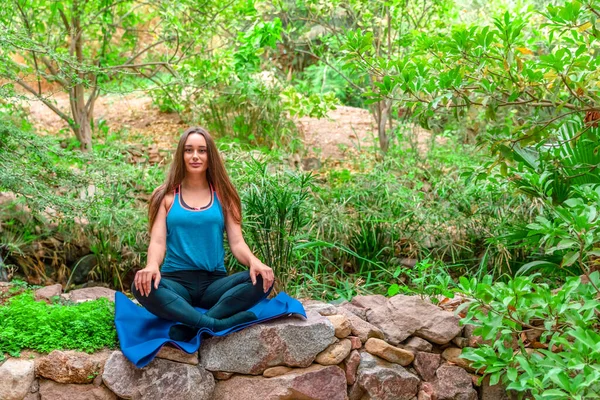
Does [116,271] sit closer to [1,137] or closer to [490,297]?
[1,137]

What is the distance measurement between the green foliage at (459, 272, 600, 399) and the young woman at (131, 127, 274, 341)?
109 cm

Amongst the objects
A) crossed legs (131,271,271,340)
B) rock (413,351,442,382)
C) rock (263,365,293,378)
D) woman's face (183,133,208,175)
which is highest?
woman's face (183,133,208,175)

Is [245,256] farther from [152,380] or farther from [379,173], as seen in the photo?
[379,173]

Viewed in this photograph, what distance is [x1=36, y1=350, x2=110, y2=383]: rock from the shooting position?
330 cm

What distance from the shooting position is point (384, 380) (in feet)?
12.0

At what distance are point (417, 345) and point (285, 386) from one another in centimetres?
82

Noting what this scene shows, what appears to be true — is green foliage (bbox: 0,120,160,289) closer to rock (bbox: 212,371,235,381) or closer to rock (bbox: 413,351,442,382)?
rock (bbox: 212,371,235,381)

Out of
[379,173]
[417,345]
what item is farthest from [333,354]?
[379,173]

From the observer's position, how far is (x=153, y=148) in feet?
25.5

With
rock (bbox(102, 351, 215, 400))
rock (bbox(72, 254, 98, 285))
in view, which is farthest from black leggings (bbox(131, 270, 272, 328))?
rock (bbox(72, 254, 98, 285))

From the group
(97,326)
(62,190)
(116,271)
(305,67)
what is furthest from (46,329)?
(305,67)

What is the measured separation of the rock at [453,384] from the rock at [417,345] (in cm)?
13

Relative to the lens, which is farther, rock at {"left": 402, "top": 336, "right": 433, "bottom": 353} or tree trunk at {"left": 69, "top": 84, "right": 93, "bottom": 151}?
tree trunk at {"left": 69, "top": 84, "right": 93, "bottom": 151}

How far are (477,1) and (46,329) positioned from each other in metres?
11.7
